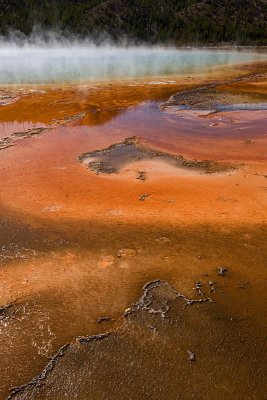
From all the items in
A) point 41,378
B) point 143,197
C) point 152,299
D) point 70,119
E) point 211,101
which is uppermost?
point 211,101

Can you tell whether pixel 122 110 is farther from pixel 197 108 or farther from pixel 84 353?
pixel 84 353

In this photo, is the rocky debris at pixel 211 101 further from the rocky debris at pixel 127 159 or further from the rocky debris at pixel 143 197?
the rocky debris at pixel 143 197

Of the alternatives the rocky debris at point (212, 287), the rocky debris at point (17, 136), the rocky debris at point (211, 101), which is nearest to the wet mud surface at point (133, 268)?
the rocky debris at point (212, 287)

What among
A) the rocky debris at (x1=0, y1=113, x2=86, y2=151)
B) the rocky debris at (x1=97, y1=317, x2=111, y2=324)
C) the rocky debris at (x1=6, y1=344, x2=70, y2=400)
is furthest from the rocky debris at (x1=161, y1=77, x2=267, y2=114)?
the rocky debris at (x1=6, y1=344, x2=70, y2=400)

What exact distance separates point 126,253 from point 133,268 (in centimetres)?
39

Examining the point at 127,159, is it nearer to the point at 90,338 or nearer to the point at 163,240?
the point at 163,240

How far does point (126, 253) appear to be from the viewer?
18.3 feet

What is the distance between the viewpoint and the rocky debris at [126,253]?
552cm

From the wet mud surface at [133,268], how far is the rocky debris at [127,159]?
0.15ft

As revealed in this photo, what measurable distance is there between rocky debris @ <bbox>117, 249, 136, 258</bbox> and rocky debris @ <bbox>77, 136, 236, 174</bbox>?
2837 millimetres

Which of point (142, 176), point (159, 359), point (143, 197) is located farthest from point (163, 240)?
point (142, 176)

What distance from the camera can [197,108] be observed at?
15.2 m

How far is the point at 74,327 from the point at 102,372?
2.34ft

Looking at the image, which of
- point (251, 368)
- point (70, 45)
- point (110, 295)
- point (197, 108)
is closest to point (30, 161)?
point (110, 295)
